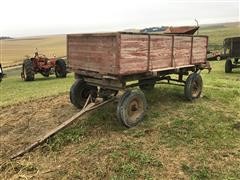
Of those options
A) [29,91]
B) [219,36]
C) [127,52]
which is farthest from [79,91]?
[219,36]

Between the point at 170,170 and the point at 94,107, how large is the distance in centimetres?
274

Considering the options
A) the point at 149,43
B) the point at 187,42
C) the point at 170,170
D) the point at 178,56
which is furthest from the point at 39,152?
the point at 187,42

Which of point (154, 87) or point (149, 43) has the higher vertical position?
point (149, 43)

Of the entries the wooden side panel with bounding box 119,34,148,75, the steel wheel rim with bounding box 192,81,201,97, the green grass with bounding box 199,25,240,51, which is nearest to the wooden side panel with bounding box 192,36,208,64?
the steel wheel rim with bounding box 192,81,201,97

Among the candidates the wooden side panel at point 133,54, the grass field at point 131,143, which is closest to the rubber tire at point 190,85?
the grass field at point 131,143

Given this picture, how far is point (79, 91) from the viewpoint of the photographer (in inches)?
390

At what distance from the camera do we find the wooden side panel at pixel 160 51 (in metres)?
8.48

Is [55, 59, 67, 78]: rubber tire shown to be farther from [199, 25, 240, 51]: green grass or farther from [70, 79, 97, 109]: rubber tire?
[199, 25, 240, 51]: green grass

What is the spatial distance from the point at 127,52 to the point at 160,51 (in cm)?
142

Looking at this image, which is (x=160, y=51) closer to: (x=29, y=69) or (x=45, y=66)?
(x=29, y=69)

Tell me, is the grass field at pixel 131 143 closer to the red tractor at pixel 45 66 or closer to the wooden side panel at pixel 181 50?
the wooden side panel at pixel 181 50

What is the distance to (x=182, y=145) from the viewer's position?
7516 millimetres

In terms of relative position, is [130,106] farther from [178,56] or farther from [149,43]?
[178,56]

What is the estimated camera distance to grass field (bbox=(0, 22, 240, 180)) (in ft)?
21.5
